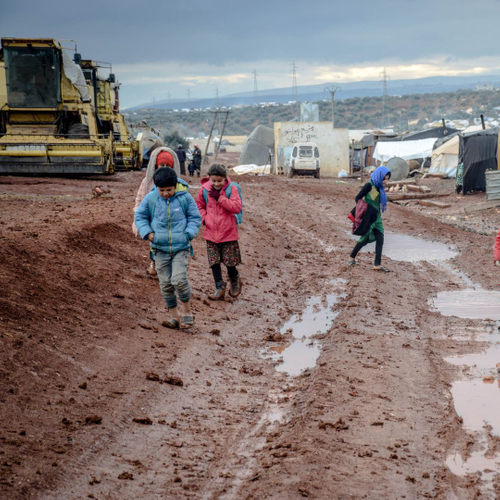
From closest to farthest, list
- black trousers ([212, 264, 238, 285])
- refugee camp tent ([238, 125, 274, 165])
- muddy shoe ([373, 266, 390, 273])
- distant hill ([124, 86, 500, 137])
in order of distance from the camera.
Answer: black trousers ([212, 264, 238, 285])
muddy shoe ([373, 266, 390, 273])
refugee camp tent ([238, 125, 274, 165])
distant hill ([124, 86, 500, 137])

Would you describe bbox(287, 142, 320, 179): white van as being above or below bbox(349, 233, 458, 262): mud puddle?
above

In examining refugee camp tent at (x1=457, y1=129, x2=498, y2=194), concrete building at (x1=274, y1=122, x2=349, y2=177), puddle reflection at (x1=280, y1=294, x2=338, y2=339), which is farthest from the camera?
concrete building at (x1=274, y1=122, x2=349, y2=177)

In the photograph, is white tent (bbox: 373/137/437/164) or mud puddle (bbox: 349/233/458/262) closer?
mud puddle (bbox: 349/233/458/262)

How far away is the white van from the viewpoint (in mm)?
35438

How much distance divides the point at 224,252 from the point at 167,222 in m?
1.79

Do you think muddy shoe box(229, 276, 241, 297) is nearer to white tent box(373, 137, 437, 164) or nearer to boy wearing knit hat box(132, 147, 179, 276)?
boy wearing knit hat box(132, 147, 179, 276)

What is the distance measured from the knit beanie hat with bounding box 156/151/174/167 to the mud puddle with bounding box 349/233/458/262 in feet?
20.0

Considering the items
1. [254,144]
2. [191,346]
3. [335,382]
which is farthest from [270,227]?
[254,144]

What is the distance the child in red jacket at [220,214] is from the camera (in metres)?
8.30

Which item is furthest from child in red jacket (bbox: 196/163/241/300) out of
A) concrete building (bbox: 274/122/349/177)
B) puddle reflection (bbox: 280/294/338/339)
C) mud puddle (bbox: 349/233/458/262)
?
concrete building (bbox: 274/122/349/177)

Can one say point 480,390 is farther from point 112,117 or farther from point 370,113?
point 370,113

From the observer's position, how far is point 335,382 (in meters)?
5.87

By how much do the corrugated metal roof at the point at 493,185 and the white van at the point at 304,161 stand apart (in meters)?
14.7

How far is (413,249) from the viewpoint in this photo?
13961 millimetres
